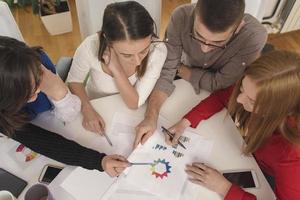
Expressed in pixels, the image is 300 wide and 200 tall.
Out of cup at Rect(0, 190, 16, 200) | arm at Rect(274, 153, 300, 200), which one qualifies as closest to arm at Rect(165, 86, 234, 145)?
arm at Rect(274, 153, 300, 200)

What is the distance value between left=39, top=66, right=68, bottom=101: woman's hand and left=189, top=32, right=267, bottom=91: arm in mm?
550

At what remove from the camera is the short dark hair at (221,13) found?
3.64 ft

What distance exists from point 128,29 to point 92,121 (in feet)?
1.20

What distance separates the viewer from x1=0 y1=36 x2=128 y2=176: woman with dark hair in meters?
0.96

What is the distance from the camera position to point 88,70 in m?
1.33

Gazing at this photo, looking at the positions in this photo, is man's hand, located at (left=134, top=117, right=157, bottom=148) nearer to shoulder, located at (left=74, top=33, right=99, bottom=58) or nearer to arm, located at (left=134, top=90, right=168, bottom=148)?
arm, located at (left=134, top=90, right=168, bottom=148)

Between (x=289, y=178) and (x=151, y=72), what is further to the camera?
(x=151, y=72)

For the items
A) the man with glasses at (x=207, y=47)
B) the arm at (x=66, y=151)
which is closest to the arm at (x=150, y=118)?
the man with glasses at (x=207, y=47)

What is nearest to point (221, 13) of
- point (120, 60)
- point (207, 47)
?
point (207, 47)

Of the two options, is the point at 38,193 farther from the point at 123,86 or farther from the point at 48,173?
the point at 123,86

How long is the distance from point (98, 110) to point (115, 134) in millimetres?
139

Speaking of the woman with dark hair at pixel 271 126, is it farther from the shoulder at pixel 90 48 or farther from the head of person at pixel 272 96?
the shoulder at pixel 90 48

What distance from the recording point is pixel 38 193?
882 mm

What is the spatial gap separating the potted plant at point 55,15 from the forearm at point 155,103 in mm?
1524
